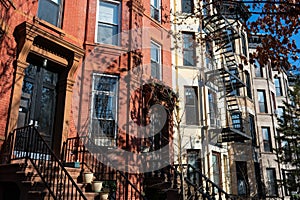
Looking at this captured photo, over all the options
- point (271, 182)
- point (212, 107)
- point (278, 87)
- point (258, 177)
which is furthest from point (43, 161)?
point (278, 87)

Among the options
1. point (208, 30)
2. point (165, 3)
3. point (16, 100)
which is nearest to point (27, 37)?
point (16, 100)

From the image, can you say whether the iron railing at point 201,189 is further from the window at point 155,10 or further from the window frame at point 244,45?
A: the window frame at point 244,45

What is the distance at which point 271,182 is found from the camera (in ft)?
64.6

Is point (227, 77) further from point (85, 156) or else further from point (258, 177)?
point (85, 156)

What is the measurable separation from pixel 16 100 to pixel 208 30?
12203 millimetres

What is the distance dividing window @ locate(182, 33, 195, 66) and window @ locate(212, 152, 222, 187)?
5.02 metres

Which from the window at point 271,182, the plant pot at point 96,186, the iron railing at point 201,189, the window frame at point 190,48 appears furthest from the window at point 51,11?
the window at point 271,182

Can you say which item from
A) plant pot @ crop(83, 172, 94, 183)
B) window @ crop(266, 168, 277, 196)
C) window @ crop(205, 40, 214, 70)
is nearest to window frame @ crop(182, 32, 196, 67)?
window @ crop(205, 40, 214, 70)

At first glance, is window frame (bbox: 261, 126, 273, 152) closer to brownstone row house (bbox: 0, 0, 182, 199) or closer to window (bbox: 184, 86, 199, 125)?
window (bbox: 184, 86, 199, 125)

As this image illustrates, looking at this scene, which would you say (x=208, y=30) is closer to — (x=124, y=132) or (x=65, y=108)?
(x=124, y=132)

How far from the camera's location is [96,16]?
1083cm

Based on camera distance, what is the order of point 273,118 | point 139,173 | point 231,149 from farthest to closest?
point 273,118
point 231,149
point 139,173

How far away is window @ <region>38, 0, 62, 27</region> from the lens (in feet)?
30.0

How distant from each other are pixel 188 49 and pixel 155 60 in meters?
2.71
